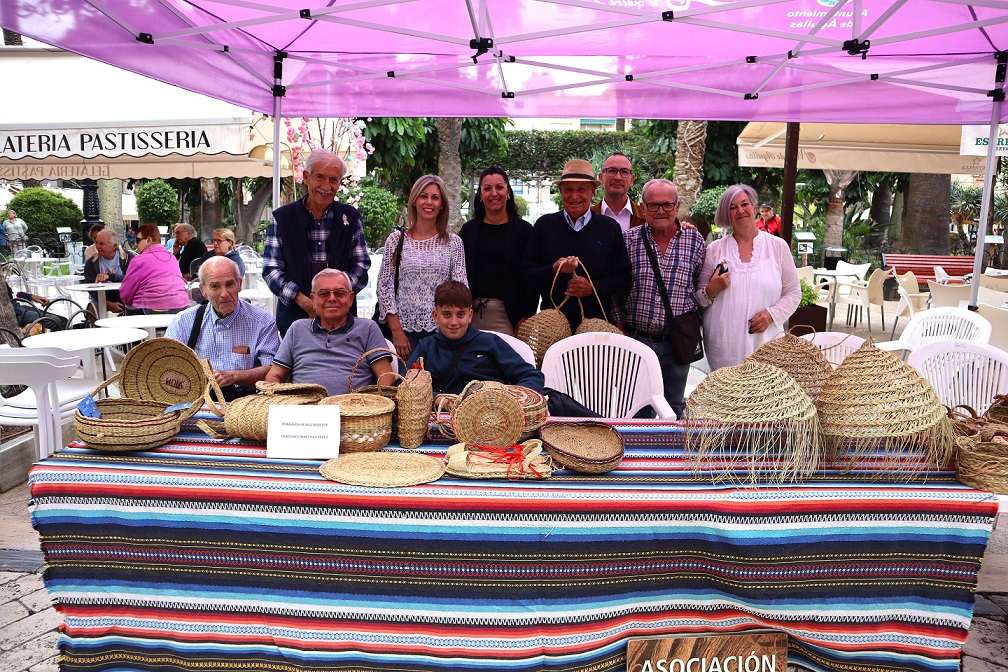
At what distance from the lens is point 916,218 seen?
13578 millimetres

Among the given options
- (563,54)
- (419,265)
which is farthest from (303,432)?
(563,54)

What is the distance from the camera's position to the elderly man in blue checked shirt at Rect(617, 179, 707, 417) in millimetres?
3836

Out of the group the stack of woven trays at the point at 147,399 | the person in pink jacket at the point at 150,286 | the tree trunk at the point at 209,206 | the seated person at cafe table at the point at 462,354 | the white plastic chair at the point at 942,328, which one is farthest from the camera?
the tree trunk at the point at 209,206

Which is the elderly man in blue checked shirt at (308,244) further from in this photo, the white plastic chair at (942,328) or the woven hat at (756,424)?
the white plastic chair at (942,328)

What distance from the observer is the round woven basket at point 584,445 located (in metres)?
2.14

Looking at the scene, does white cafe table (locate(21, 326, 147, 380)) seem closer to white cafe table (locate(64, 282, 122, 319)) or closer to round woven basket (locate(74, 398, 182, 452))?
round woven basket (locate(74, 398, 182, 452))

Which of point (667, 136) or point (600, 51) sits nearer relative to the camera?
point (600, 51)

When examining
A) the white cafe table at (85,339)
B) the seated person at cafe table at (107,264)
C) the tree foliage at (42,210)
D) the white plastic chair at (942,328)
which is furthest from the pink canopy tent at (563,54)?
the tree foliage at (42,210)

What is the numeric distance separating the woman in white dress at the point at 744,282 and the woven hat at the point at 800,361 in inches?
50.1

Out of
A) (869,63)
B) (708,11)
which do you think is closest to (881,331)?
(869,63)

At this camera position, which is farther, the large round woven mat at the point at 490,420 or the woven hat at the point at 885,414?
the large round woven mat at the point at 490,420

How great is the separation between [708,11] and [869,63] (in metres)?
1.76

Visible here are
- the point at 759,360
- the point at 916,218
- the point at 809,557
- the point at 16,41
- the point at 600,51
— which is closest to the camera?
the point at 809,557

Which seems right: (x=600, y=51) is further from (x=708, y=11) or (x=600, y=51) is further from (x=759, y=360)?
(x=759, y=360)
